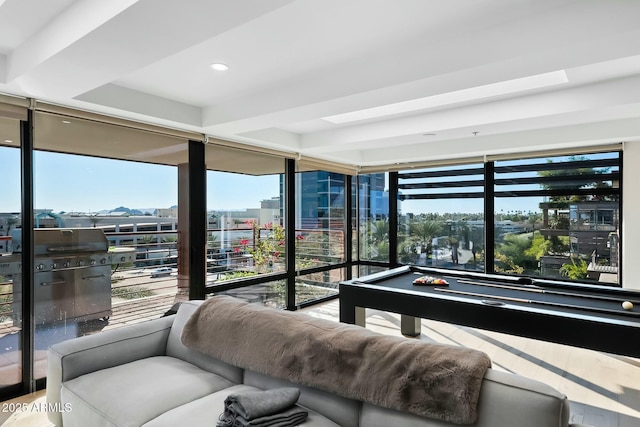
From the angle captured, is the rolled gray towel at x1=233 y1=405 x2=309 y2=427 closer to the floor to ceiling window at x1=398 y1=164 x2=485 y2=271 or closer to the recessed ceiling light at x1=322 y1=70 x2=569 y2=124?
the recessed ceiling light at x1=322 y1=70 x2=569 y2=124

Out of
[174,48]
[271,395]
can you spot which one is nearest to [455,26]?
[174,48]

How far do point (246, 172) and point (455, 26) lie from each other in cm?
312

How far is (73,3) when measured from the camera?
1.84 metres

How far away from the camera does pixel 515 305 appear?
2.78 m

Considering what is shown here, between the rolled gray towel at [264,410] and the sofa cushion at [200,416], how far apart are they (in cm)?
6

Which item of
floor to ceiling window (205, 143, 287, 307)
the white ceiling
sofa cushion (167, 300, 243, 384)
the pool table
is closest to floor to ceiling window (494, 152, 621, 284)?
the white ceiling

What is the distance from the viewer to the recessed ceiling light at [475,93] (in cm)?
279

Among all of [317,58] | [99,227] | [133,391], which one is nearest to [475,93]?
[317,58]

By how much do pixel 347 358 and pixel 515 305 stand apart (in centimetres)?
169

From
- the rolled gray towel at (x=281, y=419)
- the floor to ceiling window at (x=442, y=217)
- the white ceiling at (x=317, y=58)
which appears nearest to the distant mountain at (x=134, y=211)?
the white ceiling at (x=317, y=58)

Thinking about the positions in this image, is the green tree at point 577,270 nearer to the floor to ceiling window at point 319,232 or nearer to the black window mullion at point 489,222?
the black window mullion at point 489,222

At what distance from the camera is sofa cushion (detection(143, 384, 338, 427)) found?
164 centimetres

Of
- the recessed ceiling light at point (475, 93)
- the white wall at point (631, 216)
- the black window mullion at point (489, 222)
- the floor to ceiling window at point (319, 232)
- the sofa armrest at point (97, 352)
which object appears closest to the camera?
the sofa armrest at point (97, 352)

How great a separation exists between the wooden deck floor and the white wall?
3.33 ft
